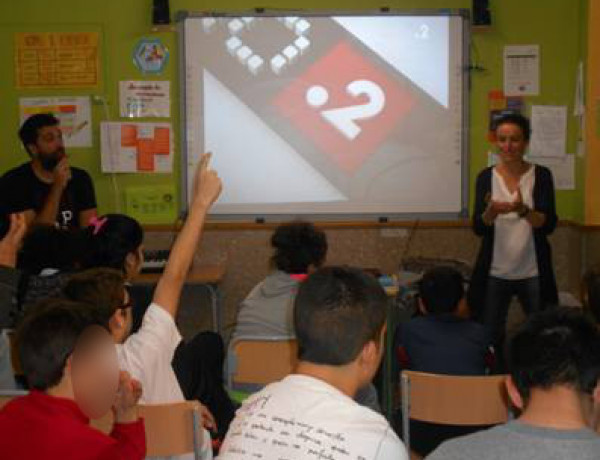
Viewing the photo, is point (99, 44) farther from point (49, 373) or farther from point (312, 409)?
point (312, 409)

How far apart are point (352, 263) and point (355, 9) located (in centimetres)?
166

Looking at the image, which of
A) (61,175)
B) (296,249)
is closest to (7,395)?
(296,249)

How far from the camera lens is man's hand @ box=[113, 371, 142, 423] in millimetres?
1729

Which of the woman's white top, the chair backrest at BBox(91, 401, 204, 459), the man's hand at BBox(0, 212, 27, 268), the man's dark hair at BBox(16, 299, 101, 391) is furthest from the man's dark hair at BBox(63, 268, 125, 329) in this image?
the woman's white top

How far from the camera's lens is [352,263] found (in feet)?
17.7

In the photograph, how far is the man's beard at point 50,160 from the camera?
4316 millimetres

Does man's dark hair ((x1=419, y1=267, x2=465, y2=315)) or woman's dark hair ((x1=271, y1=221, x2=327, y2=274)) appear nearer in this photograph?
man's dark hair ((x1=419, y1=267, x2=465, y2=315))

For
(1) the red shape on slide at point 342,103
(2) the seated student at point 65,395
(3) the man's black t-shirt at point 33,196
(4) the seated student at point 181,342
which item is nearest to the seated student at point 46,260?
(4) the seated student at point 181,342

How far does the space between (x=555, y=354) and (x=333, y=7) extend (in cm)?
415

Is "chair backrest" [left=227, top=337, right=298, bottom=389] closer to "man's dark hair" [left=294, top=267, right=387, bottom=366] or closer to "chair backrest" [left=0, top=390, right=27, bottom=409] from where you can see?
"chair backrest" [left=0, top=390, right=27, bottom=409]

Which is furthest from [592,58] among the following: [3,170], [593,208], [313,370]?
[313,370]

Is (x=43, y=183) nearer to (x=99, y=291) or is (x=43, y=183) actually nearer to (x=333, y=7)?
(x=333, y=7)

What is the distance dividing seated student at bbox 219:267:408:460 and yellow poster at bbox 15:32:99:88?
13.8ft

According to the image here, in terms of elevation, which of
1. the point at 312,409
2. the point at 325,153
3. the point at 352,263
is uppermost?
the point at 325,153
